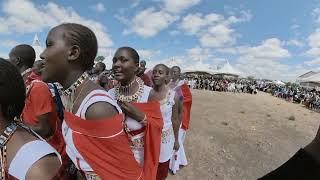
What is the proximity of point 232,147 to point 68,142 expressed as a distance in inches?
332

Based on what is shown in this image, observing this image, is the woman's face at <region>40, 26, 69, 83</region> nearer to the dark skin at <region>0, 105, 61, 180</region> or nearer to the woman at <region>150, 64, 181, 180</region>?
the dark skin at <region>0, 105, 61, 180</region>

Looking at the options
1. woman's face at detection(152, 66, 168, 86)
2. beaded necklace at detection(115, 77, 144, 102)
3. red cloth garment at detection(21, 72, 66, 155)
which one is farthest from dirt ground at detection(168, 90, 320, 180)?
red cloth garment at detection(21, 72, 66, 155)

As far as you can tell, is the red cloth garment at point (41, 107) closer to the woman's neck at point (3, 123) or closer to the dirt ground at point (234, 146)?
the woman's neck at point (3, 123)

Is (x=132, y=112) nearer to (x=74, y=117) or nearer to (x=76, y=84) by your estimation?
(x=76, y=84)

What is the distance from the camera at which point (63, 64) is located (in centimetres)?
260

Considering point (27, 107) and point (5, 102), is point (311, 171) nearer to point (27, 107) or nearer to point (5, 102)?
point (5, 102)

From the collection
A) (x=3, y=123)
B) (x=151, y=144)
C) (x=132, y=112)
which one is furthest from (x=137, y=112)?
(x=3, y=123)

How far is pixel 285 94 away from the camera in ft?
129

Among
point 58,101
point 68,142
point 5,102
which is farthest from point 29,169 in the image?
point 58,101

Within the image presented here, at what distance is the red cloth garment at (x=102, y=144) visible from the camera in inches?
94.4

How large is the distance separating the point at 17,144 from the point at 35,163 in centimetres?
14

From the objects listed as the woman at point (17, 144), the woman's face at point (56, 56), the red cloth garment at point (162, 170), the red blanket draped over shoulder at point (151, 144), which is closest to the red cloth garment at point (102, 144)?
the woman's face at point (56, 56)

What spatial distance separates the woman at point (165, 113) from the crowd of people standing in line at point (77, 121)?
1.16 meters

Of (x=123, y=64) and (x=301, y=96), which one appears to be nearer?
(x=123, y=64)
